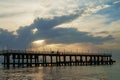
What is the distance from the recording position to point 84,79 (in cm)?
5750

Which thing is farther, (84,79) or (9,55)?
(9,55)

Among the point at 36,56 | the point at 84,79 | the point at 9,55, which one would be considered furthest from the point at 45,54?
the point at 84,79

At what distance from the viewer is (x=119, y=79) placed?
189ft

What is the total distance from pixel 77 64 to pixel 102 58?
1485 centimetres

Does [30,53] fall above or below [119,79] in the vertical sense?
above

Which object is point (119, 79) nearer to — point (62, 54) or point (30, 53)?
point (30, 53)

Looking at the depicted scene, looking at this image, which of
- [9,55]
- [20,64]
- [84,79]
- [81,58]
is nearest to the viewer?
[84,79]

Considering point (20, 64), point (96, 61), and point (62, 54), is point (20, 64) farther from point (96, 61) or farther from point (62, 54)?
point (96, 61)

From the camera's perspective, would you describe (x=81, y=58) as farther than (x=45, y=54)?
Yes

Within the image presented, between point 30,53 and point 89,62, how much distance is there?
116ft

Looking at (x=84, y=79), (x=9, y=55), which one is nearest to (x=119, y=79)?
(x=84, y=79)

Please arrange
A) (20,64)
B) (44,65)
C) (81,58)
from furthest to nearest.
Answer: (81,58) < (44,65) < (20,64)

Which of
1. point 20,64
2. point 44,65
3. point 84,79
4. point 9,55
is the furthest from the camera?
point 44,65

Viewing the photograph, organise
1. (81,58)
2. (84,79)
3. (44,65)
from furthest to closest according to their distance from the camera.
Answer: (81,58), (44,65), (84,79)
